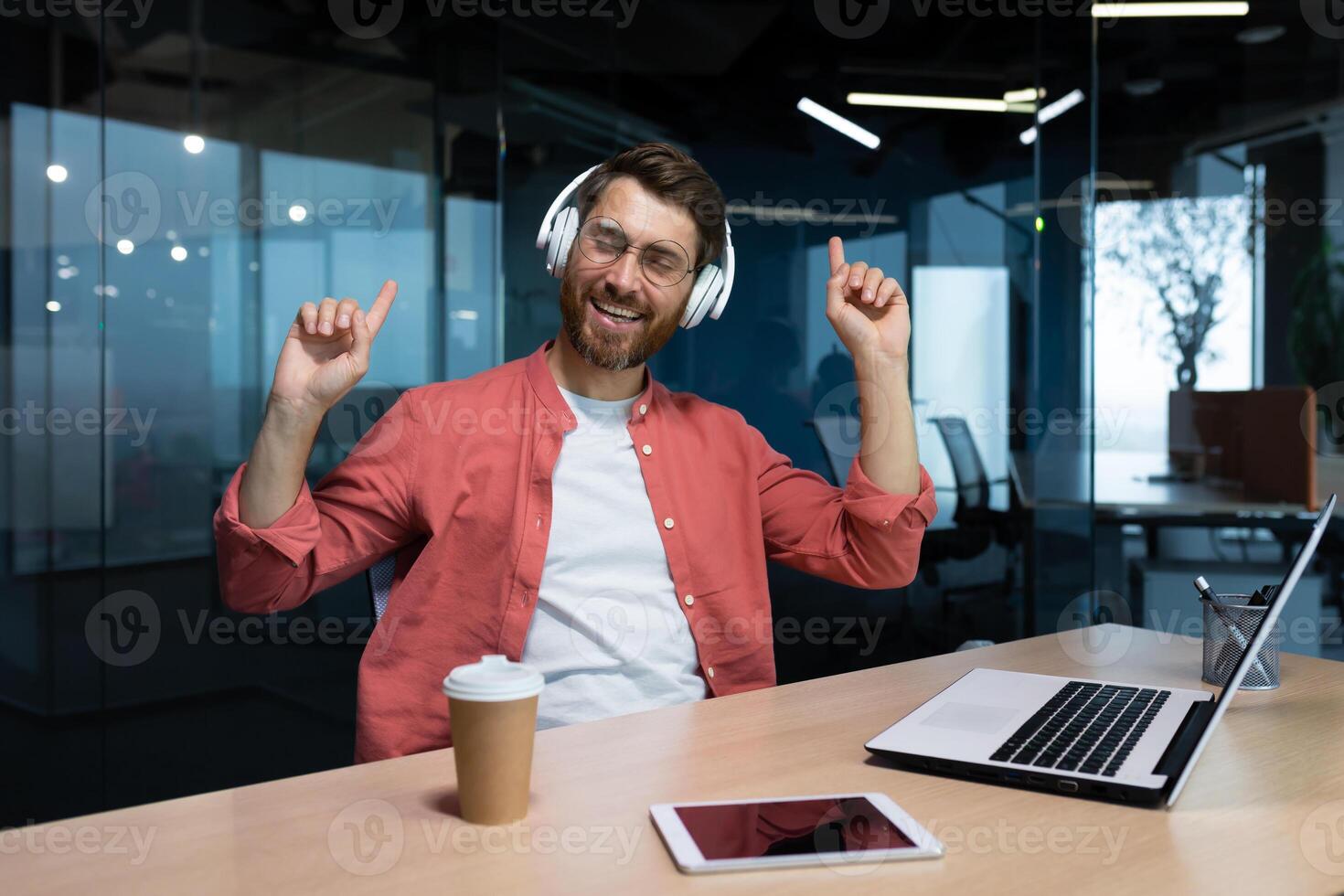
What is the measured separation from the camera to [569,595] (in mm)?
1613

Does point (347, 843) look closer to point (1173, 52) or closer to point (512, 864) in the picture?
point (512, 864)

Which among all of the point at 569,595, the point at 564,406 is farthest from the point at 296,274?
the point at 569,595

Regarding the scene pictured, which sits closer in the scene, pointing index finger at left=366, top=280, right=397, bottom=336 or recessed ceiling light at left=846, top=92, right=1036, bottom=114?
pointing index finger at left=366, top=280, right=397, bottom=336

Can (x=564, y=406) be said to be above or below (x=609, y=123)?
below

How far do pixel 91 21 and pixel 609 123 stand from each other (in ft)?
5.34

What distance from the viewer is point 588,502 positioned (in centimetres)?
169

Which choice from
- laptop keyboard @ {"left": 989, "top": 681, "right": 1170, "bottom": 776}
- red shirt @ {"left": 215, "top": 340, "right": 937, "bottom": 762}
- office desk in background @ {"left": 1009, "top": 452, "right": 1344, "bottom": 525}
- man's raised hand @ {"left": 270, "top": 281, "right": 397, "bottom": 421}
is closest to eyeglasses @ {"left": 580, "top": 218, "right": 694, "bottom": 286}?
red shirt @ {"left": 215, "top": 340, "right": 937, "bottom": 762}

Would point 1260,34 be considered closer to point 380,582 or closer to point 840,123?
point 840,123

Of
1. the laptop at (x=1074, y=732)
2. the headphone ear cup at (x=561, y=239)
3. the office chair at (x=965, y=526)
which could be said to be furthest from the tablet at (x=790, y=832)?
the office chair at (x=965, y=526)

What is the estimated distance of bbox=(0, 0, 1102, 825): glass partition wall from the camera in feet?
9.30

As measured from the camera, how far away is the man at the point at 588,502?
58.3 inches

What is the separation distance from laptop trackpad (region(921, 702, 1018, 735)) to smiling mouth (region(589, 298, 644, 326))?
0.85m

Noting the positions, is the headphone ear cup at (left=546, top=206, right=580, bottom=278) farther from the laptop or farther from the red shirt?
the laptop

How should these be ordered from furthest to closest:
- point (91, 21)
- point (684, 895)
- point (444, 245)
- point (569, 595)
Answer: point (444, 245), point (91, 21), point (569, 595), point (684, 895)
